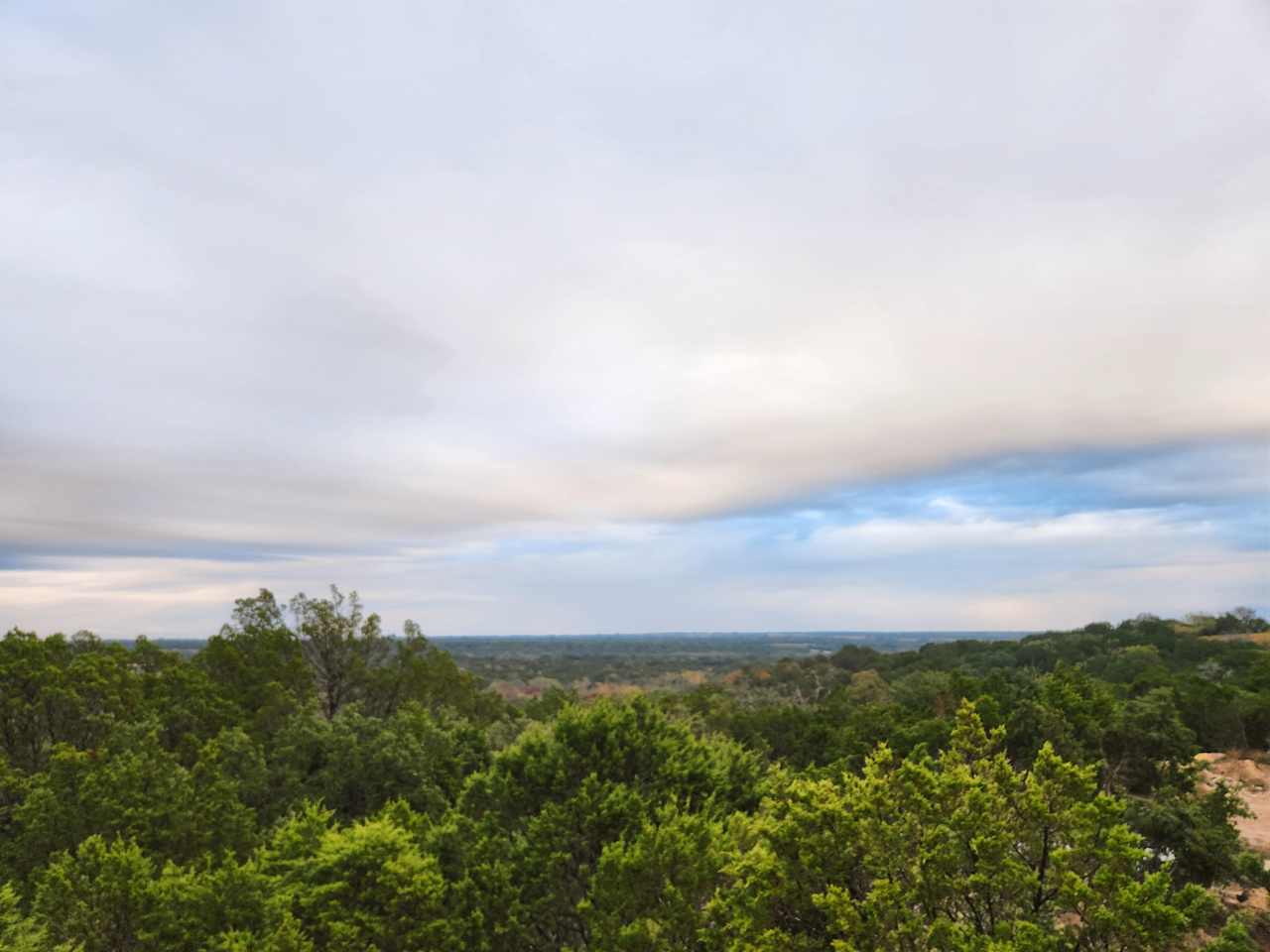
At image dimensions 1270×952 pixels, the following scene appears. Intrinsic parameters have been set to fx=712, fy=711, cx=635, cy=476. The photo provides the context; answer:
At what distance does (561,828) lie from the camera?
1992 cm

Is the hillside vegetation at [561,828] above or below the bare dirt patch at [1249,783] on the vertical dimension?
above

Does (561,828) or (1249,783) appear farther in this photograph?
(1249,783)

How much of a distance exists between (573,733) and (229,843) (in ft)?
56.5

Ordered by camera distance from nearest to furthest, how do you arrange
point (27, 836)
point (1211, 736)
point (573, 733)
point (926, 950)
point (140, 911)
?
point (926, 950), point (140, 911), point (573, 733), point (27, 836), point (1211, 736)

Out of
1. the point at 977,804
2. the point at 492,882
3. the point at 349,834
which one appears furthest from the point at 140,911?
the point at 977,804

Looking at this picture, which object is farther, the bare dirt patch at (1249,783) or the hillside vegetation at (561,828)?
the bare dirt patch at (1249,783)

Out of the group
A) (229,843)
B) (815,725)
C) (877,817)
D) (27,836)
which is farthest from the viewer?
(815,725)

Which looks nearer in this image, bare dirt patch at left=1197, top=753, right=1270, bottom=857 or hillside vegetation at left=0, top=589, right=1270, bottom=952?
hillside vegetation at left=0, top=589, right=1270, bottom=952

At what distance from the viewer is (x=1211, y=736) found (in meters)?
57.0

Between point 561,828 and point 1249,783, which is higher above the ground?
point 561,828

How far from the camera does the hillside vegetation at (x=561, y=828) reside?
13359 mm

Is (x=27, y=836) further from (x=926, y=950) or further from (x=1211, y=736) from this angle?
(x=1211, y=736)

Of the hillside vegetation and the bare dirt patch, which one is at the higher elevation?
the hillside vegetation

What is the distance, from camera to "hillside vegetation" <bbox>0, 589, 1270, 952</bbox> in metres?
13.4
